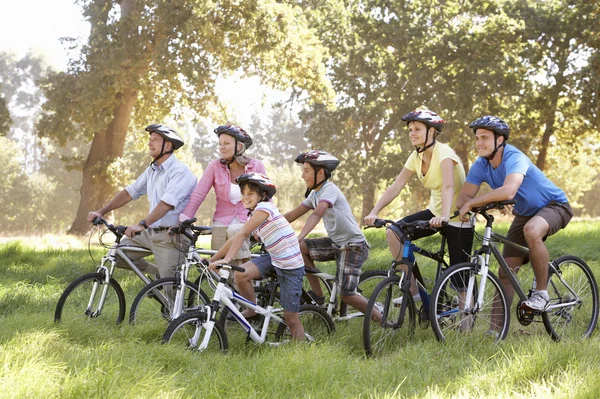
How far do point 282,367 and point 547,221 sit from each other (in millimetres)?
2675

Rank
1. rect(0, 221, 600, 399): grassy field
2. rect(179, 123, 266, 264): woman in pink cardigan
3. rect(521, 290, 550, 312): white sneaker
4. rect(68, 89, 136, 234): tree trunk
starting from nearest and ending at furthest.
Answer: rect(0, 221, 600, 399): grassy field
rect(521, 290, 550, 312): white sneaker
rect(179, 123, 266, 264): woman in pink cardigan
rect(68, 89, 136, 234): tree trunk

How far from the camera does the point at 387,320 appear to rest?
5871mm

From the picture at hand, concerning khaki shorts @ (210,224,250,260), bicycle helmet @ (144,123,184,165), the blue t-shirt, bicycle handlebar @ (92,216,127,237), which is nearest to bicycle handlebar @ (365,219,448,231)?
the blue t-shirt

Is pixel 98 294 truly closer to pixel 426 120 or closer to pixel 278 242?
pixel 278 242

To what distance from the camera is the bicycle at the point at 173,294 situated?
6137mm

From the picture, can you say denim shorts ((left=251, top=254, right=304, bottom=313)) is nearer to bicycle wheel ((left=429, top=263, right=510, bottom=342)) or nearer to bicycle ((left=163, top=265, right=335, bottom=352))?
bicycle ((left=163, top=265, right=335, bottom=352))

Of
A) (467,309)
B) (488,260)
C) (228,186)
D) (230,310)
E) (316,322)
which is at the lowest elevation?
(316,322)

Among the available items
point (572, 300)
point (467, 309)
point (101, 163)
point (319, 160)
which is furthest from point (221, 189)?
point (101, 163)

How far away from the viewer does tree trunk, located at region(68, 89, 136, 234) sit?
2139 cm

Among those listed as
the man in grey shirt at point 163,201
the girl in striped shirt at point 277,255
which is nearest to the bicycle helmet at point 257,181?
the girl in striped shirt at point 277,255

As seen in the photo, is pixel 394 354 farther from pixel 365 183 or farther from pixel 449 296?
pixel 365 183

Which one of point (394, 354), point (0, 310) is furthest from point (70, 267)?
point (394, 354)

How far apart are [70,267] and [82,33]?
13992 millimetres

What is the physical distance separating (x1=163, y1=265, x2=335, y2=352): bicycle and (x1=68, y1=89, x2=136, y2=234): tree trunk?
642 inches
